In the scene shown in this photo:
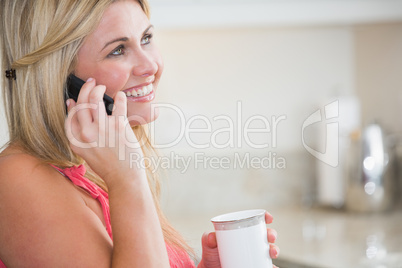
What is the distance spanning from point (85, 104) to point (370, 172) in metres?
1.98

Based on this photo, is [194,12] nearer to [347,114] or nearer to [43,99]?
[347,114]

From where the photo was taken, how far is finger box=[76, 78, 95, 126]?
851 millimetres

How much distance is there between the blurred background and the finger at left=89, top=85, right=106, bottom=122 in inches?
59.9

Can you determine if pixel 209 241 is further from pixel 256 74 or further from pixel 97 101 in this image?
pixel 256 74

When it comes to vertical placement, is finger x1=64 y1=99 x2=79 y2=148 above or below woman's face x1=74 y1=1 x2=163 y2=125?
below

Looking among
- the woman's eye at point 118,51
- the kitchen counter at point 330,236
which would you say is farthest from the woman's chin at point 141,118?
the kitchen counter at point 330,236

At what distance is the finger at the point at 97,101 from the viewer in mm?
852

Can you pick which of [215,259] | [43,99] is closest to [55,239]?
[43,99]

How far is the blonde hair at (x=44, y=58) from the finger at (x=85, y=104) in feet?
0.18

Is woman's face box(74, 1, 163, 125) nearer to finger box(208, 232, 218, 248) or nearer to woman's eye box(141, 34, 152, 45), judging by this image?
woman's eye box(141, 34, 152, 45)

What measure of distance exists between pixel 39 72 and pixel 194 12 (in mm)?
1595

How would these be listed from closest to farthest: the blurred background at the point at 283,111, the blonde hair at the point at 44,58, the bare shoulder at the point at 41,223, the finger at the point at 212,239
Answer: the bare shoulder at the point at 41,223
the blonde hair at the point at 44,58
the finger at the point at 212,239
the blurred background at the point at 283,111

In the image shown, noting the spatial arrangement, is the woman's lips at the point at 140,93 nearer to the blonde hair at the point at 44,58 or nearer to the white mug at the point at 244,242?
the blonde hair at the point at 44,58

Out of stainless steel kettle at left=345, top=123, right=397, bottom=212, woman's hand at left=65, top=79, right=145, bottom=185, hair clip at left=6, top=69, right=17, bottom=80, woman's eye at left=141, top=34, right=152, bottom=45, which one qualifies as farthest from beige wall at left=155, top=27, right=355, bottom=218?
woman's hand at left=65, top=79, right=145, bottom=185
